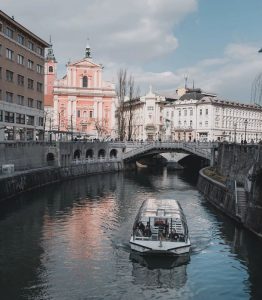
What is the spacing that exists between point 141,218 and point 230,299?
11.9 meters

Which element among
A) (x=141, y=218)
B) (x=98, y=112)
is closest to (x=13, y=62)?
(x=141, y=218)

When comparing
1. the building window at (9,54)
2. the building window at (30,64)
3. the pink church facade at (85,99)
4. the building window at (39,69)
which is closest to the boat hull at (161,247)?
the building window at (9,54)

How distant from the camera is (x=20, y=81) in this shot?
8719cm

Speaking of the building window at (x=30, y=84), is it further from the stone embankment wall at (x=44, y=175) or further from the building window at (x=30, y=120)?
the stone embankment wall at (x=44, y=175)

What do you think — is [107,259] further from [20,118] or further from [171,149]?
[171,149]

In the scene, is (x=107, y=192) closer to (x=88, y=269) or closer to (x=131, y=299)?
(x=88, y=269)

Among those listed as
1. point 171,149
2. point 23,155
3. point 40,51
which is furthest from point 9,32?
point 171,149

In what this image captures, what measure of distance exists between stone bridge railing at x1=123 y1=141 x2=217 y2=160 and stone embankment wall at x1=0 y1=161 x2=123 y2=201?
4937 millimetres

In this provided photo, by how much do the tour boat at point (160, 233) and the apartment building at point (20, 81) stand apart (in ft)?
155

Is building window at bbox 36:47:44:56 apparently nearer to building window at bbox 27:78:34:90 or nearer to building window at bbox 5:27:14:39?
building window at bbox 27:78:34:90

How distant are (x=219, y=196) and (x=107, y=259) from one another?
2502cm

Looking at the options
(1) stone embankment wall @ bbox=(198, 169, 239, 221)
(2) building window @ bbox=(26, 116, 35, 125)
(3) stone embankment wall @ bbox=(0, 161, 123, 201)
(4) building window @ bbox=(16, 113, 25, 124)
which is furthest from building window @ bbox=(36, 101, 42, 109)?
(1) stone embankment wall @ bbox=(198, 169, 239, 221)

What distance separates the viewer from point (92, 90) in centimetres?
14288

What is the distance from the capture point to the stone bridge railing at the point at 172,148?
107 m
